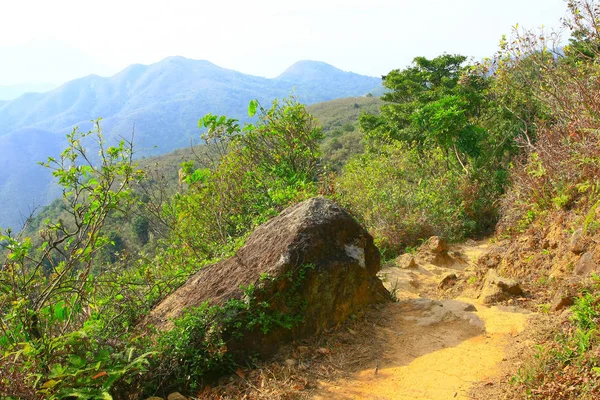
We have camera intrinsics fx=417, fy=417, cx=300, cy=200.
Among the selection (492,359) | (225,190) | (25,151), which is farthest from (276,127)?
(25,151)

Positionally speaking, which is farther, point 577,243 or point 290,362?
point 577,243

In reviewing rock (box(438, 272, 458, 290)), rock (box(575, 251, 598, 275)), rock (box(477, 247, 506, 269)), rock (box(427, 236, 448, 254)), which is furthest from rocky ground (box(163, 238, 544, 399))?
rock (box(427, 236, 448, 254))

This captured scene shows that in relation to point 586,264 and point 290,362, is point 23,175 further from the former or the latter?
point 586,264

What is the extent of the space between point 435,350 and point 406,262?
3.62 meters

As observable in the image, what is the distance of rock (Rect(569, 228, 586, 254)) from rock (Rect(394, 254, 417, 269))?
2795mm

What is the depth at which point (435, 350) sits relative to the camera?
13.1 feet

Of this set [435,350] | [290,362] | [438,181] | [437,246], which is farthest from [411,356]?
[438,181]

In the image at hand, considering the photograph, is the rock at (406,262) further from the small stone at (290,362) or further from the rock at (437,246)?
the small stone at (290,362)

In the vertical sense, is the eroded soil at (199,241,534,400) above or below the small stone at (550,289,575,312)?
below

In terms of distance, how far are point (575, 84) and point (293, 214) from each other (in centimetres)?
478

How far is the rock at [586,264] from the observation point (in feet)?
14.7

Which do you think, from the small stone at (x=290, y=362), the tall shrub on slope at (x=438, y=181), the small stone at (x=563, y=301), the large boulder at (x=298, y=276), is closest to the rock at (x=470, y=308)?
the small stone at (x=563, y=301)

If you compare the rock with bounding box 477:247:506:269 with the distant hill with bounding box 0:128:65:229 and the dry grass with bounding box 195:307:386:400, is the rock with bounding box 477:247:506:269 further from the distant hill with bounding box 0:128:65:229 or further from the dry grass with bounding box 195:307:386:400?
the distant hill with bounding box 0:128:65:229

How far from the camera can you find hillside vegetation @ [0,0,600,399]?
3.16 metres
